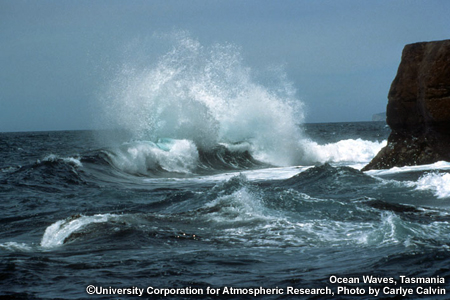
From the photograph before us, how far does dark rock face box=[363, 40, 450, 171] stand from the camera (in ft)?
34.6

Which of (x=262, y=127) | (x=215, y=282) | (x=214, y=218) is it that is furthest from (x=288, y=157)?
(x=215, y=282)

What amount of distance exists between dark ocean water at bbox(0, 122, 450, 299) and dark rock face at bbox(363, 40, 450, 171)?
0.57m

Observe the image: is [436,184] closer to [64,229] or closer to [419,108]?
[419,108]

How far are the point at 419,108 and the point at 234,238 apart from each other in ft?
→ 23.5

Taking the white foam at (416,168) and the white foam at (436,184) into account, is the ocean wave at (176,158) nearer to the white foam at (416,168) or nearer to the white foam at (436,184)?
the white foam at (416,168)

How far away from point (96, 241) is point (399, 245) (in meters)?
2.96

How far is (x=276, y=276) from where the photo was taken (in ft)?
13.3

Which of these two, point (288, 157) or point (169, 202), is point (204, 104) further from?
point (169, 202)

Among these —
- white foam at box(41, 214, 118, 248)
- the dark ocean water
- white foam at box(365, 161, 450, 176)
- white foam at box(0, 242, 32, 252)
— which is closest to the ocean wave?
the dark ocean water

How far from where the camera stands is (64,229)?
5.97 metres

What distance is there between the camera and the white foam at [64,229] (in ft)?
18.2
